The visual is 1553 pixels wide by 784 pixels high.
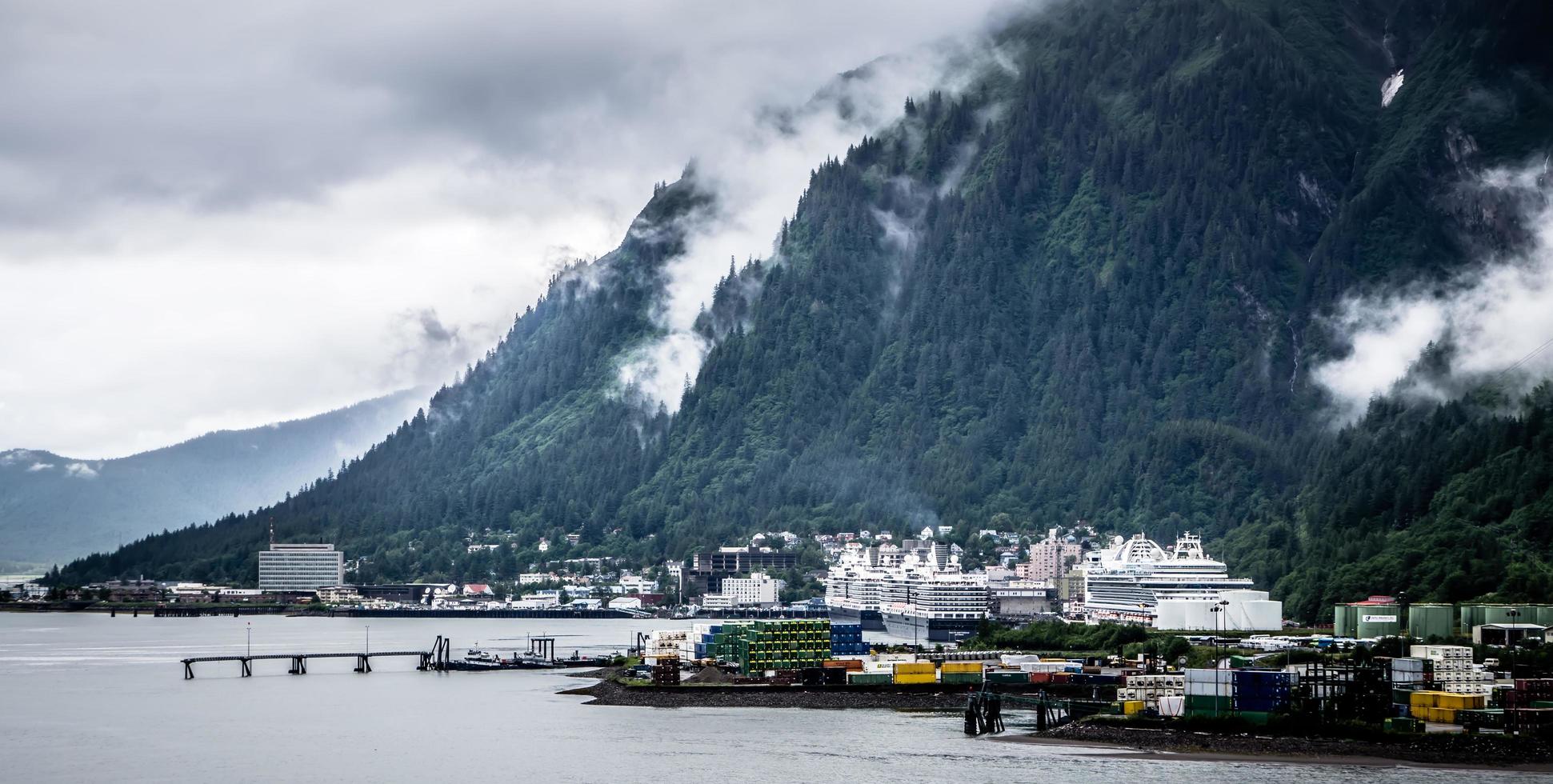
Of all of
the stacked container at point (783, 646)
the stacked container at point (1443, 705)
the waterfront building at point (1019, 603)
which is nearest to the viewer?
the stacked container at point (1443, 705)

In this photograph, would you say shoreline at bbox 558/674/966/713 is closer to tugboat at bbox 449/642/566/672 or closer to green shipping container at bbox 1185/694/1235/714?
green shipping container at bbox 1185/694/1235/714

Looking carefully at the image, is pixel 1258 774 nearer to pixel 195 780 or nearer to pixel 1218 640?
pixel 195 780

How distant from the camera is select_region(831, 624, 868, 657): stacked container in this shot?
435ft

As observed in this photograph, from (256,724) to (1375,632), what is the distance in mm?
66943

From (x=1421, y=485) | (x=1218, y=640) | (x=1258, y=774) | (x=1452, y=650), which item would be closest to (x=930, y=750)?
(x=1258, y=774)

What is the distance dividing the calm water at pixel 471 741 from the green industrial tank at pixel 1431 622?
116 ft

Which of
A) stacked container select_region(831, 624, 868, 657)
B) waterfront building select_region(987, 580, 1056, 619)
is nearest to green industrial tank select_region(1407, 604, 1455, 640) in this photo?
stacked container select_region(831, 624, 868, 657)

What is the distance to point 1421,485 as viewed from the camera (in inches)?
Answer: 6629

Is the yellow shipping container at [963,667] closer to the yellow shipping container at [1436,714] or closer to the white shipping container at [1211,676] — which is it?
the white shipping container at [1211,676]

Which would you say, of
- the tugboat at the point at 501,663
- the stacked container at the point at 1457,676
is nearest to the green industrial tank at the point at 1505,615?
the stacked container at the point at 1457,676

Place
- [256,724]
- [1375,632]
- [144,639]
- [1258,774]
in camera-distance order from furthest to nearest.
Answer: [144,639] < [1375,632] < [256,724] < [1258,774]

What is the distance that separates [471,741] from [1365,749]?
39.0 metres

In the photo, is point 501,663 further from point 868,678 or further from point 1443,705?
point 1443,705

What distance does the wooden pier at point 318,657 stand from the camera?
14450 centimetres
